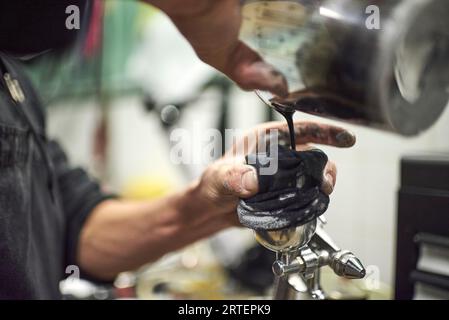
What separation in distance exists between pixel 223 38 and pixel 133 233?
0.44 metres

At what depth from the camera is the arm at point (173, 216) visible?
1.28 feet

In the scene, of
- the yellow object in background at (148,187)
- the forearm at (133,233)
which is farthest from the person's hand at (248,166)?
the yellow object in background at (148,187)

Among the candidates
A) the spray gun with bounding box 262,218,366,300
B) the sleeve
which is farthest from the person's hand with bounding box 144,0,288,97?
the sleeve

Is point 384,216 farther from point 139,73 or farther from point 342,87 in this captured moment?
point 139,73

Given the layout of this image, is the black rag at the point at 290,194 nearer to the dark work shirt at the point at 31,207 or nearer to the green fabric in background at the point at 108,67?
the dark work shirt at the point at 31,207

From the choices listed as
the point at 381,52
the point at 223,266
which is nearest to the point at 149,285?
the point at 223,266

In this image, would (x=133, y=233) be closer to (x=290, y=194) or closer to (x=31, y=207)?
(x=31, y=207)

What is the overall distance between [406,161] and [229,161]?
255 millimetres

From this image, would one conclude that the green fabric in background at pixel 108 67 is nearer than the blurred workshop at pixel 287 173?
No

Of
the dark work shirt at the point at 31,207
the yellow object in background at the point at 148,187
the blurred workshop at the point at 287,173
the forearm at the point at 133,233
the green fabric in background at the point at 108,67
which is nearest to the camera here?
the blurred workshop at the point at 287,173

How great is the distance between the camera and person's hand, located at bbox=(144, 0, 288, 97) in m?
0.36

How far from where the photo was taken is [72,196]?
771 millimetres

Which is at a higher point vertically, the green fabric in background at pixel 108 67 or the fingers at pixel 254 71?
the fingers at pixel 254 71
